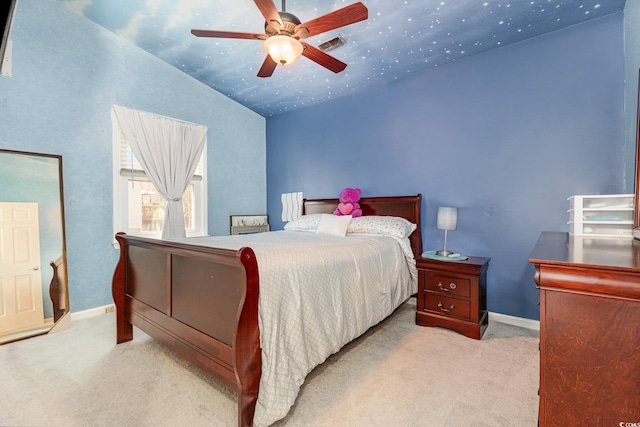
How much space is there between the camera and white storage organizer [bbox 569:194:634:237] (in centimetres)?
182

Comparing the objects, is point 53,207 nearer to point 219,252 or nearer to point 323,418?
point 219,252

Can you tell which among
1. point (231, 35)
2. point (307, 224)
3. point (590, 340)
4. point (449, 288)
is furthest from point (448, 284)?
point (231, 35)

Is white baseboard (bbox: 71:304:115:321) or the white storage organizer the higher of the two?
→ the white storage organizer

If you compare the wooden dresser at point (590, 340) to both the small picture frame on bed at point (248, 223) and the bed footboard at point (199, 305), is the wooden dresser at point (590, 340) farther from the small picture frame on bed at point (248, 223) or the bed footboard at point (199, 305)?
the small picture frame on bed at point (248, 223)

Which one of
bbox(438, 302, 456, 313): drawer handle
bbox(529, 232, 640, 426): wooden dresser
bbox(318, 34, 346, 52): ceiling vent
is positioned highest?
bbox(318, 34, 346, 52): ceiling vent

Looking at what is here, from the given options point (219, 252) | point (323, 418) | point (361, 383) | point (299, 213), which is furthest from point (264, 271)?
point (299, 213)

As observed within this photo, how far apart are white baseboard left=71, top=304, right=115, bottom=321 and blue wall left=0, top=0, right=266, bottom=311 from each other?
52 mm

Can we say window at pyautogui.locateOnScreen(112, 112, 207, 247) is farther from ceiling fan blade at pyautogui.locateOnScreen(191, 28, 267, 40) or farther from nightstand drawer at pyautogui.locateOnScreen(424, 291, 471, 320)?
nightstand drawer at pyautogui.locateOnScreen(424, 291, 471, 320)

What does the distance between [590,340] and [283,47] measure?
7.06 feet

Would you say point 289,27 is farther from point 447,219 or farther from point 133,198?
point 133,198

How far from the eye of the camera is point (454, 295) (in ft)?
8.65

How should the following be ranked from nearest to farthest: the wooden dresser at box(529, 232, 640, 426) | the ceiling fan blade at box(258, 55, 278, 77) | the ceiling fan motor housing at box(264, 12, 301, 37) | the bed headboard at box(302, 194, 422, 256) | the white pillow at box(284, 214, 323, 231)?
the wooden dresser at box(529, 232, 640, 426), the ceiling fan motor housing at box(264, 12, 301, 37), the ceiling fan blade at box(258, 55, 278, 77), the bed headboard at box(302, 194, 422, 256), the white pillow at box(284, 214, 323, 231)

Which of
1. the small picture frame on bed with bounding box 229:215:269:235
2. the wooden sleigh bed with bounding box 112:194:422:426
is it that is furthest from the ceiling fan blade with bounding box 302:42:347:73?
the small picture frame on bed with bounding box 229:215:269:235

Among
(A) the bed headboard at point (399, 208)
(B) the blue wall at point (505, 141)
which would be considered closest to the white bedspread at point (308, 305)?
(A) the bed headboard at point (399, 208)
